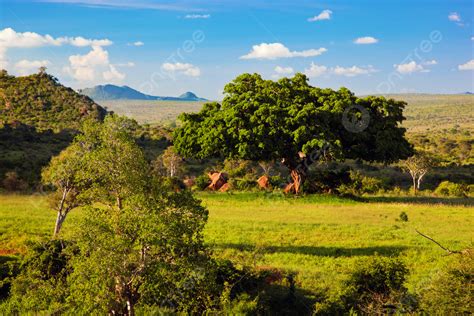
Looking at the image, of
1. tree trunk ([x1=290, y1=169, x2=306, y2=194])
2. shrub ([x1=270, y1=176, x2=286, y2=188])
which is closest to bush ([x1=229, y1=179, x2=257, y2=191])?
shrub ([x1=270, y1=176, x2=286, y2=188])

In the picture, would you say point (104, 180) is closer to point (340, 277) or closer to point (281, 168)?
point (340, 277)

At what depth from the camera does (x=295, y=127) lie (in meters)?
42.0

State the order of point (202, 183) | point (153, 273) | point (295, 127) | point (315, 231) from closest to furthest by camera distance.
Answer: point (153, 273) < point (315, 231) < point (295, 127) < point (202, 183)

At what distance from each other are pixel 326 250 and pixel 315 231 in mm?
4577

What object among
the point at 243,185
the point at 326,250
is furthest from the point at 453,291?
the point at 243,185

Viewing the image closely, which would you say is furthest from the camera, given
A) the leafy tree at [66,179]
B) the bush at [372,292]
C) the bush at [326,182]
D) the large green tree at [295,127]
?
the bush at [326,182]

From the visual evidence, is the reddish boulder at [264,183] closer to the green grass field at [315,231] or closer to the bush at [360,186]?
the green grass field at [315,231]

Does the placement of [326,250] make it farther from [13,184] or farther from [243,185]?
[13,184]

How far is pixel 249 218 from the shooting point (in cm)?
3431

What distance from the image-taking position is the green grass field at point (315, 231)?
73.3ft

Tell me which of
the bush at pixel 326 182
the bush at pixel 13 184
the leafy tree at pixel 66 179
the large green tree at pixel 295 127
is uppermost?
the large green tree at pixel 295 127

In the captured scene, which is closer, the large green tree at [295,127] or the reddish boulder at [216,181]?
the large green tree at [295,127]

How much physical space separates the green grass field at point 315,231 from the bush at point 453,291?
2.16 m

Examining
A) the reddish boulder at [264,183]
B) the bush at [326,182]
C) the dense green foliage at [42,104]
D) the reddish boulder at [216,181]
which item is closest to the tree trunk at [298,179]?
the bush at [326,182]
